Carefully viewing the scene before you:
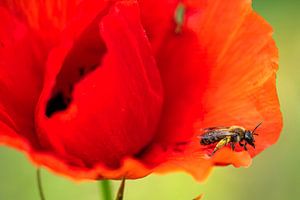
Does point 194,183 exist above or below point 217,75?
below

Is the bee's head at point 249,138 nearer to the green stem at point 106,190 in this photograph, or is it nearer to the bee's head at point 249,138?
the bee's head at point 249,138

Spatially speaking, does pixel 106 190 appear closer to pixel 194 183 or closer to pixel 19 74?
pixel 19 74

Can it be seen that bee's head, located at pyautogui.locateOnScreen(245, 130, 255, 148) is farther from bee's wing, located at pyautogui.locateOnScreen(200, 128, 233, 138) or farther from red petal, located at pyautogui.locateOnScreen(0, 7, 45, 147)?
red petal, located at pyautogui.locateOnScreen(0, 7, 45, 147)

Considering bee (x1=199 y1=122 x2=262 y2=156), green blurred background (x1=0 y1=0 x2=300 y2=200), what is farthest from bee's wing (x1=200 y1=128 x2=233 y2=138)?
green blurred background (x1=0 y1=0 x2=300 y2=200)

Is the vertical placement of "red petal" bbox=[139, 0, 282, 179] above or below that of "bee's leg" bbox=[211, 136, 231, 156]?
above

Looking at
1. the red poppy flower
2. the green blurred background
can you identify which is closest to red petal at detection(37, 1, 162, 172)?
the red poppy flower

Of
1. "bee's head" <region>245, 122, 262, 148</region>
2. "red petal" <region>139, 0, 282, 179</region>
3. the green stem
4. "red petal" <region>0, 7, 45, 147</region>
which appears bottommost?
the green stem

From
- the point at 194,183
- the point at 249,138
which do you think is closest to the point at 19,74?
the point at 249,138

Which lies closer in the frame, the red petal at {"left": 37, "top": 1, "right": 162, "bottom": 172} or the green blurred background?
the red petal at {"left": 37, "top": 1, "right": 162, "bottom": 172}
